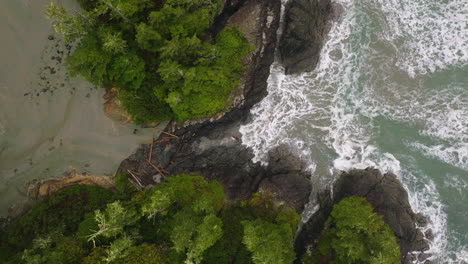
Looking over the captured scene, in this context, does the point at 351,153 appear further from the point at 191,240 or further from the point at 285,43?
the point at 191,240

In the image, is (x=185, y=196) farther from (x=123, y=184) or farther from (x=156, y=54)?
(x=156, y=54)

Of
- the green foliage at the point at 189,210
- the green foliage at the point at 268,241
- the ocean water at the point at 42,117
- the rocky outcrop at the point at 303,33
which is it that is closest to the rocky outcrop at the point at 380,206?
the green foliage at the point at 268,241

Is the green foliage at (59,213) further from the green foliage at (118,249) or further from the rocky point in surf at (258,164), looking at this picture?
the green foliage at (118,249)

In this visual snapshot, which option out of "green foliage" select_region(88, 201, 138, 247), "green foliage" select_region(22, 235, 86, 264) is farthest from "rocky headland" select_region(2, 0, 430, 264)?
"green foliage" select_region(22, 235, 86, 264)

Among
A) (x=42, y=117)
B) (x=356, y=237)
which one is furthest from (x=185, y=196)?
(x=42, y=117)

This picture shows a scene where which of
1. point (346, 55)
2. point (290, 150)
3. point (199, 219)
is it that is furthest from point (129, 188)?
point (346, 55)
